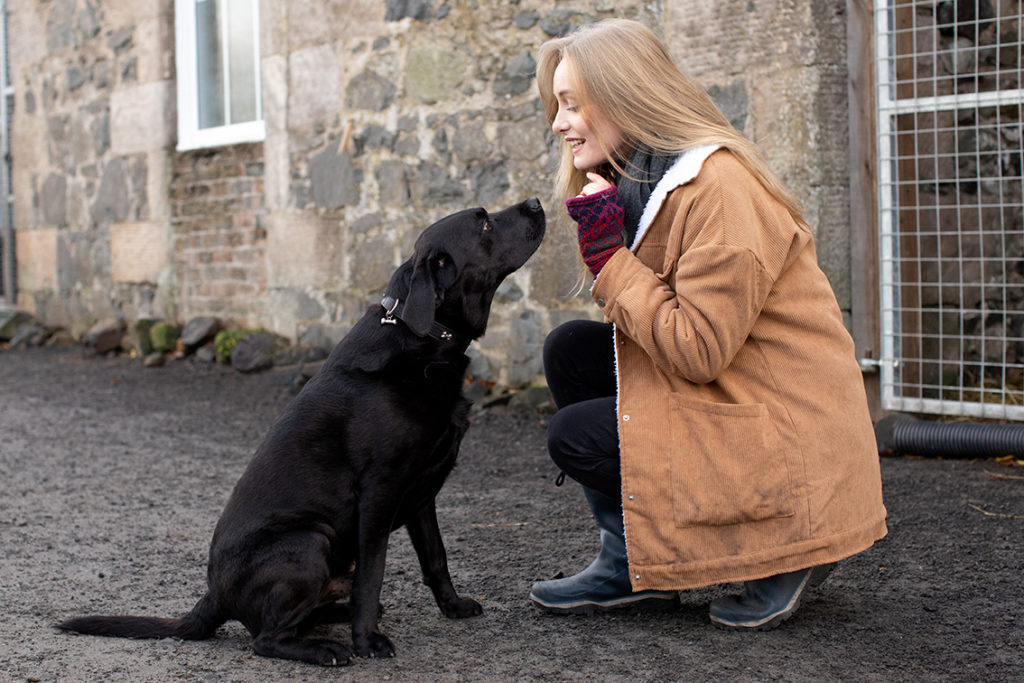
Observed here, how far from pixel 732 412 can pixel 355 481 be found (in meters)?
0.92

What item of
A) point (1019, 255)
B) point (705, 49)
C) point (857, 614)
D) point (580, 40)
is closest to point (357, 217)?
point (705, 49)

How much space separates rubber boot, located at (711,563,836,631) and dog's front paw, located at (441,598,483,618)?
0.64m

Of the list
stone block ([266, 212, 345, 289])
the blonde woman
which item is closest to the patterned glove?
the blonde woman

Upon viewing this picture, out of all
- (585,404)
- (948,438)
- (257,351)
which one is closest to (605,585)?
(585,404)

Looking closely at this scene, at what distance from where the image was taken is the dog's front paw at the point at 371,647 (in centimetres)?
261

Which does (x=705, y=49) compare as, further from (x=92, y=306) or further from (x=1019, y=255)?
(x=92, y=306)

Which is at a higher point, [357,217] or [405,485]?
[357,217]

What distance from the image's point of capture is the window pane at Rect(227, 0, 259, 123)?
8.32 metres

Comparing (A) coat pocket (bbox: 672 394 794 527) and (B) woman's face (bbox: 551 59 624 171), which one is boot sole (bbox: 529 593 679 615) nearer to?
(A) coat pocket (bbox: 672 394 794 527)

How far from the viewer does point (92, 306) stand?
386 inches

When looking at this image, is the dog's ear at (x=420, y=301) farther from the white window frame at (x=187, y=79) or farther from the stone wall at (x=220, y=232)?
the white window frame at (x=187, y=79)

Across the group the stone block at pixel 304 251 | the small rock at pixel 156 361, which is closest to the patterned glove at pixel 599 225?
the stone block at pixel 304 251

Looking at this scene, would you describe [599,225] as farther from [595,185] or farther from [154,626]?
[154,626]

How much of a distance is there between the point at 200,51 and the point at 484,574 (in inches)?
261
